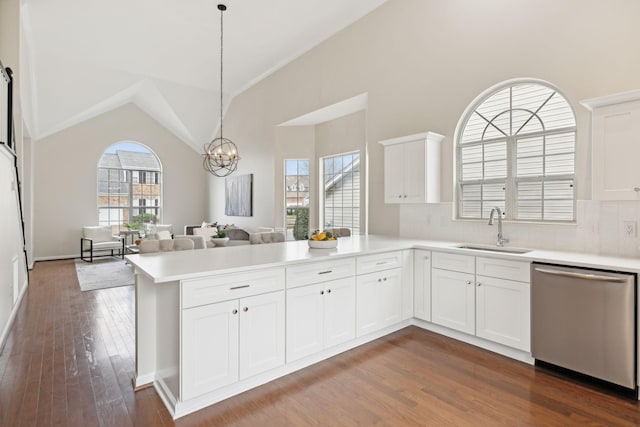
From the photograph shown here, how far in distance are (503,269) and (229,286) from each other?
2.27 meters

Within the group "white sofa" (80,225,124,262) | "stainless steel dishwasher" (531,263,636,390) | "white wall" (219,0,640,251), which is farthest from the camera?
"white sofa" (80,225,124,262)

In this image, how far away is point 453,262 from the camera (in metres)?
3.36

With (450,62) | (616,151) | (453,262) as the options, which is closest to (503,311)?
(453,262)

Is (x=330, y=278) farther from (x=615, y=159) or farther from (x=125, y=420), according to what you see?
(x=615, y=159)

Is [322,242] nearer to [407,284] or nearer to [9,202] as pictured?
[407,284]

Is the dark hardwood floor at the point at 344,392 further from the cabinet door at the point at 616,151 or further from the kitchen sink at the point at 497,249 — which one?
the cabinet door at the point at 616,151

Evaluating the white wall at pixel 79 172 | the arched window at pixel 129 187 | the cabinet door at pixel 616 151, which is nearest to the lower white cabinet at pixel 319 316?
the cabinet door at pixel 616 151

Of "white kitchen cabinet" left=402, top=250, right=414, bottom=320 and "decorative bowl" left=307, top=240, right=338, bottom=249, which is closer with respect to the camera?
"decorative bowl" left=307, top=240, right=338, bottom=249

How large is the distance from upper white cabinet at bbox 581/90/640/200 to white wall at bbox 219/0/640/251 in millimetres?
333

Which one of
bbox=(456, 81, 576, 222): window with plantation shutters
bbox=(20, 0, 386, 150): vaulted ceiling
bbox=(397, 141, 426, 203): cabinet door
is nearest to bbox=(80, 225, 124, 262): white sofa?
bbox=(20, 0, 386, 150): vaulted ceiling

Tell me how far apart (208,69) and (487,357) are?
7.01m

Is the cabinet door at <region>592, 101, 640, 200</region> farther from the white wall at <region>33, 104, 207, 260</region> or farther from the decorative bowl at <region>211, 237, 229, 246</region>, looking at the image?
the white wall at <region>33, 104, 207, 260</region>

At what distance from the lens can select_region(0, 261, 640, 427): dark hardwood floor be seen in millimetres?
2137

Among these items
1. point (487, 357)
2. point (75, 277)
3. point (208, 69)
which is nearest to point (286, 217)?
point (208, 69)
